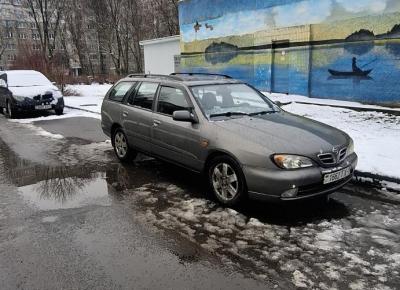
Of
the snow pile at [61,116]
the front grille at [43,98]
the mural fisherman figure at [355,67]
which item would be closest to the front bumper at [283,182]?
the mural fisherman figure at [355,67]

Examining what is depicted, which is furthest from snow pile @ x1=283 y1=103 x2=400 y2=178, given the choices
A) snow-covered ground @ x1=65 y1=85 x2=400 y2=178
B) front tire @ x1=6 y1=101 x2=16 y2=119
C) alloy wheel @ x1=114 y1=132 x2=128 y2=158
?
front tire @ x1=6 y1=101 x2=16 y2=119

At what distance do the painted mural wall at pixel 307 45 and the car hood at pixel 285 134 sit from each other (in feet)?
26.6

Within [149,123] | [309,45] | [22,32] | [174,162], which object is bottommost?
[174,162]

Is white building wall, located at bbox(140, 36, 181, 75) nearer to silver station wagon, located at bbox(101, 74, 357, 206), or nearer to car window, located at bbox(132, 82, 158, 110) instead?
car window, located at bbox(132, 82, 158, 110)

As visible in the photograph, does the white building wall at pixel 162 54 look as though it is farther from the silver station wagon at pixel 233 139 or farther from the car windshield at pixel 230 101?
the car windshield at pixel 230 101

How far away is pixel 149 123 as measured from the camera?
6.41 meters

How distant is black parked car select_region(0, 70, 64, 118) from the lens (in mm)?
13922

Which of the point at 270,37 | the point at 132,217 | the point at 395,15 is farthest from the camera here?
the point at 270,37

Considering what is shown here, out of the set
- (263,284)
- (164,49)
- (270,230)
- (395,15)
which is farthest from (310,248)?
(164,49)

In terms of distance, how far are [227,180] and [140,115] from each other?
229 centimetres

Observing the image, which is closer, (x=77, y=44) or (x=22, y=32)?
(x=77, y=44)

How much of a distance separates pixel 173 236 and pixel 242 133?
1.51 metres

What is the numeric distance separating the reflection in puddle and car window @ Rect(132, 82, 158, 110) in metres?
1.38

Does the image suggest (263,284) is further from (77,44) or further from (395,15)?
(77,44)
